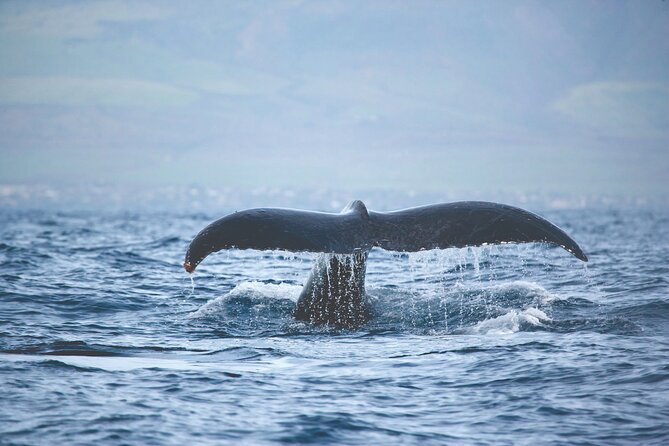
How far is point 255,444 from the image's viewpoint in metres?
5.30

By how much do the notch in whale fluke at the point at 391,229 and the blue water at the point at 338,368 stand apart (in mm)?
433

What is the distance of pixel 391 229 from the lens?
24.8 ft

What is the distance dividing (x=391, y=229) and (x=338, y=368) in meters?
1.30

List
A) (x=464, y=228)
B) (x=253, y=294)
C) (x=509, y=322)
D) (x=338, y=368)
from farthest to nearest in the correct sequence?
(x=253, y=294)
(x=509, y=322)
(x=464, y=228)
(x=338, y=368)

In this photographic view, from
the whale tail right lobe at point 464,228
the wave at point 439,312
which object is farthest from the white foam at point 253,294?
the whale tail right lobe at point 464,228

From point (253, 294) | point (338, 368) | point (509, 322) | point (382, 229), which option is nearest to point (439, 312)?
point (509, 322)

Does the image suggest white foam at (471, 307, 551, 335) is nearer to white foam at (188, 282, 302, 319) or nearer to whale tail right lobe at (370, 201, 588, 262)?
whale tail right lobe at (370, 201, 588, 262)

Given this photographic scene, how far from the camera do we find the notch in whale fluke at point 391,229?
704cm

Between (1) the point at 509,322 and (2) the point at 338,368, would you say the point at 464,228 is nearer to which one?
(2) the point at 338,368

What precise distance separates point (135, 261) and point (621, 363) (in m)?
12.8

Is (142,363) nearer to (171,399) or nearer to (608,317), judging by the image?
(171,399)

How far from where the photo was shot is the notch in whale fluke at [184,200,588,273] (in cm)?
704

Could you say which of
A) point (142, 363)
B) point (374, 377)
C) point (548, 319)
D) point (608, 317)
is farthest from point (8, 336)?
point (608, 317)

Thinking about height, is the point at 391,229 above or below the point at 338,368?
above
